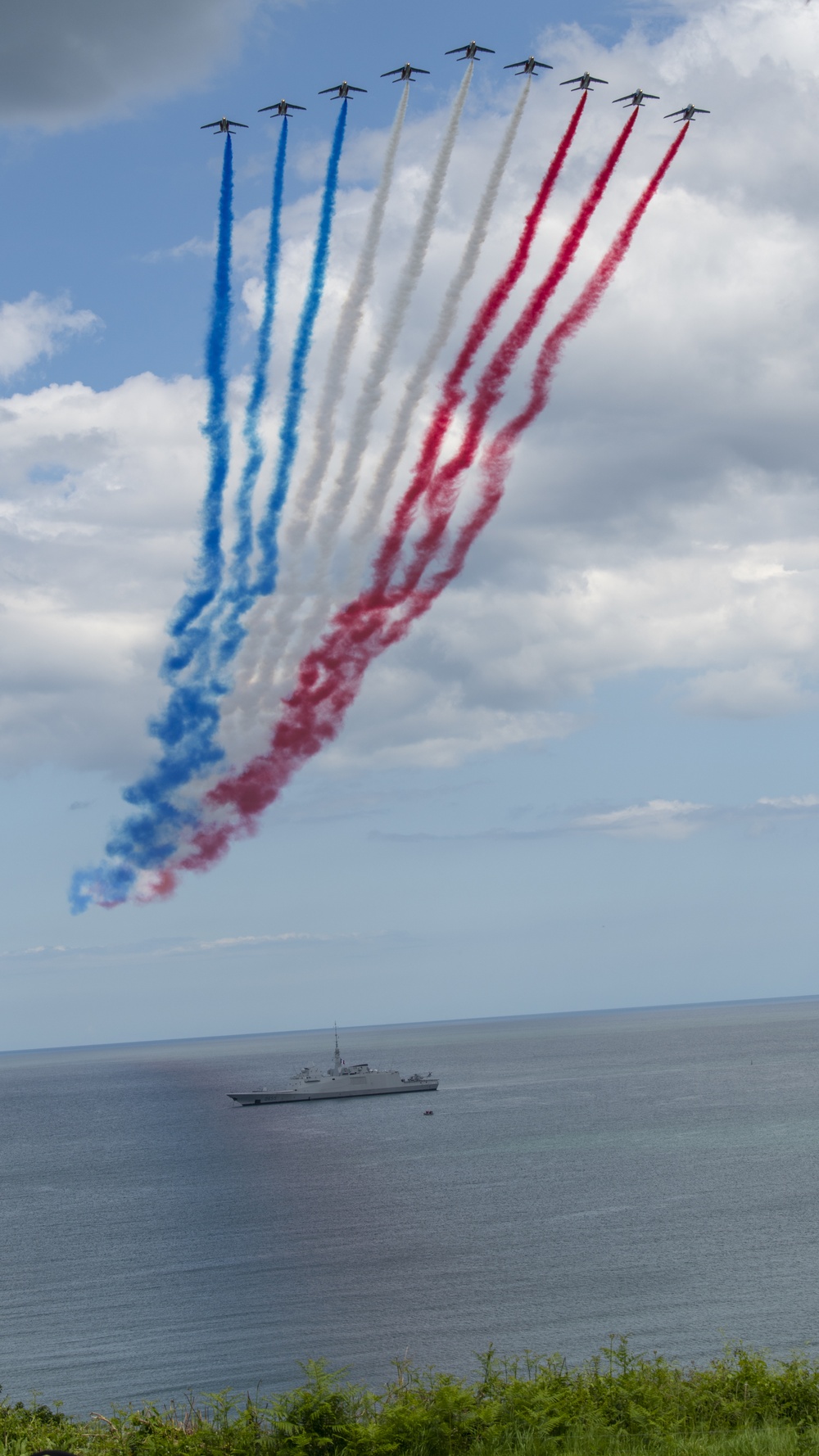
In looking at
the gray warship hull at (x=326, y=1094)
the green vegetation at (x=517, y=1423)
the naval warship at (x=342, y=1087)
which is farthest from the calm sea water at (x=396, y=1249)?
the naval warship at (x=342, y=1087)

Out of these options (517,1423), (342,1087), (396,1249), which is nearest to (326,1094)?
(342,1087)

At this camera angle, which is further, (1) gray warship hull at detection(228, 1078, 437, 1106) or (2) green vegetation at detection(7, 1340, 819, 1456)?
(1) gray warship hull at detection(228, 1078, 437, 1106)

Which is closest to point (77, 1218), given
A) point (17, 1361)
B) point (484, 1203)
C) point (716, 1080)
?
point (484, 1203)

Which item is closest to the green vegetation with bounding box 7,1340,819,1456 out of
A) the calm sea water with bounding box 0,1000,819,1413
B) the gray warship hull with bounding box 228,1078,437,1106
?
the calm sea water with bounding box 0,1000,819,1413

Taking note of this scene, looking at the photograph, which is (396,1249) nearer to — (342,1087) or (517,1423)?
(517,1423)

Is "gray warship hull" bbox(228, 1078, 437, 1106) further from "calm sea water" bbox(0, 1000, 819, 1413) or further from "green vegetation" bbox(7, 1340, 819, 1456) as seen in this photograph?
"green vegetation" bbox(7, 1340, 819, 1456)

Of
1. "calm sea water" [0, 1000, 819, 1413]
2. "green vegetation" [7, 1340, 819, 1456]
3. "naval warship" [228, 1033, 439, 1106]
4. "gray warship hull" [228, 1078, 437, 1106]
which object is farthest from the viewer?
"naval warship" [228, 1033, 439, 1106]

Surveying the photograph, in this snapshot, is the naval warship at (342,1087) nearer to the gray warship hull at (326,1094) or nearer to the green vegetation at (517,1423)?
the gray warship hull at (326,1094)
